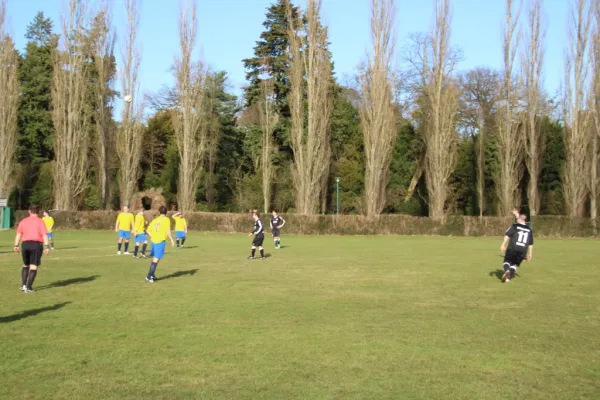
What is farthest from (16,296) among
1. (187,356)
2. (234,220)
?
(234,220)

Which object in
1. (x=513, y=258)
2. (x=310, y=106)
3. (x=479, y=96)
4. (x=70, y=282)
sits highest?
(x=479, y=96)

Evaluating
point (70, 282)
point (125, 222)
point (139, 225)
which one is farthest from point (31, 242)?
point (125, 222)

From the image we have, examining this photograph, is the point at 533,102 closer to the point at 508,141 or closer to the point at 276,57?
the point at 508,141

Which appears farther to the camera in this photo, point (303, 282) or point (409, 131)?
point (409, 131)

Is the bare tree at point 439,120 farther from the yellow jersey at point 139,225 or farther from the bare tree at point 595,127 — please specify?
the yellow jersey at point 139,225

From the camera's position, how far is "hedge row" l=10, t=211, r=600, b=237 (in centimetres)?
3997

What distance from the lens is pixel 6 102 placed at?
45.2m

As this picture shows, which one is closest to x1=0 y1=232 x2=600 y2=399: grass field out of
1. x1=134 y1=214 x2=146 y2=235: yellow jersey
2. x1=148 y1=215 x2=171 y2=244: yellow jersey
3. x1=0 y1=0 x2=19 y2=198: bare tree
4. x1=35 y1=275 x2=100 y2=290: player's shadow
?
x1=35 y1=275 x2=100 y2=290: player's shadow

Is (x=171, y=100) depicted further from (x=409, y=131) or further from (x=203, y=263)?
(x=203, y=263)

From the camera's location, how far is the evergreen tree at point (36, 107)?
55.1 meters

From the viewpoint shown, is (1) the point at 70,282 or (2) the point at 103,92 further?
(2) the point at 103,92

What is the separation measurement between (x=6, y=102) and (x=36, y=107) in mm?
10716

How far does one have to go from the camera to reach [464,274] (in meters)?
16.3

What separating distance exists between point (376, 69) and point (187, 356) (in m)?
38.8
